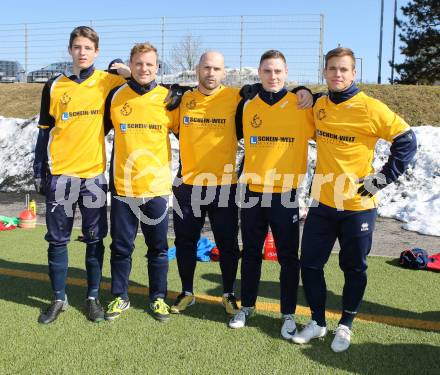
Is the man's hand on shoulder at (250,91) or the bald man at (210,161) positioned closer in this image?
the man's hand on shoulder at (250,91)

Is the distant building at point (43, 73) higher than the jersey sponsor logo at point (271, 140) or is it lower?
higher

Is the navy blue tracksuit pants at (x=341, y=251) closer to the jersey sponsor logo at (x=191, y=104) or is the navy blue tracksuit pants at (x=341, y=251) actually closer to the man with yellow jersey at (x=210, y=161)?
the man with yellow jersey at (x=210, y=161)

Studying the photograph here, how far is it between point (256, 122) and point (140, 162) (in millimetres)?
1013

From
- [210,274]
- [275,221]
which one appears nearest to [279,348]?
[275,221]

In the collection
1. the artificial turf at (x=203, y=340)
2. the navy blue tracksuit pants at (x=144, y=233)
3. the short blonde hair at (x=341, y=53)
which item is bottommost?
the artificial turf at (x=203, y=340)

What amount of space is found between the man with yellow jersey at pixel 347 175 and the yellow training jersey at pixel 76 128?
182 cm

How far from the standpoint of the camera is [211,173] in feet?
13.2

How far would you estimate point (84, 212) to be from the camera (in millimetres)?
4152

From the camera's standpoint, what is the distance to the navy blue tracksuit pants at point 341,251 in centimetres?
349

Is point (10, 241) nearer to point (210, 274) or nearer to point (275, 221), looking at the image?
point (210, 274)

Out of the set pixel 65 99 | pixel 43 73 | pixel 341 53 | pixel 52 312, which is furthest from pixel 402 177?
pixel 43 73

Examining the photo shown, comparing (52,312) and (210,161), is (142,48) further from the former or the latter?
(52,312)

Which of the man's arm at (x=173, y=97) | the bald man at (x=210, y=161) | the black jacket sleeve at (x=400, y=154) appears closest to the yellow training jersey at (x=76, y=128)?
the man's arm at (x=173, y=97)

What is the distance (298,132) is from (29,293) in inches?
119
